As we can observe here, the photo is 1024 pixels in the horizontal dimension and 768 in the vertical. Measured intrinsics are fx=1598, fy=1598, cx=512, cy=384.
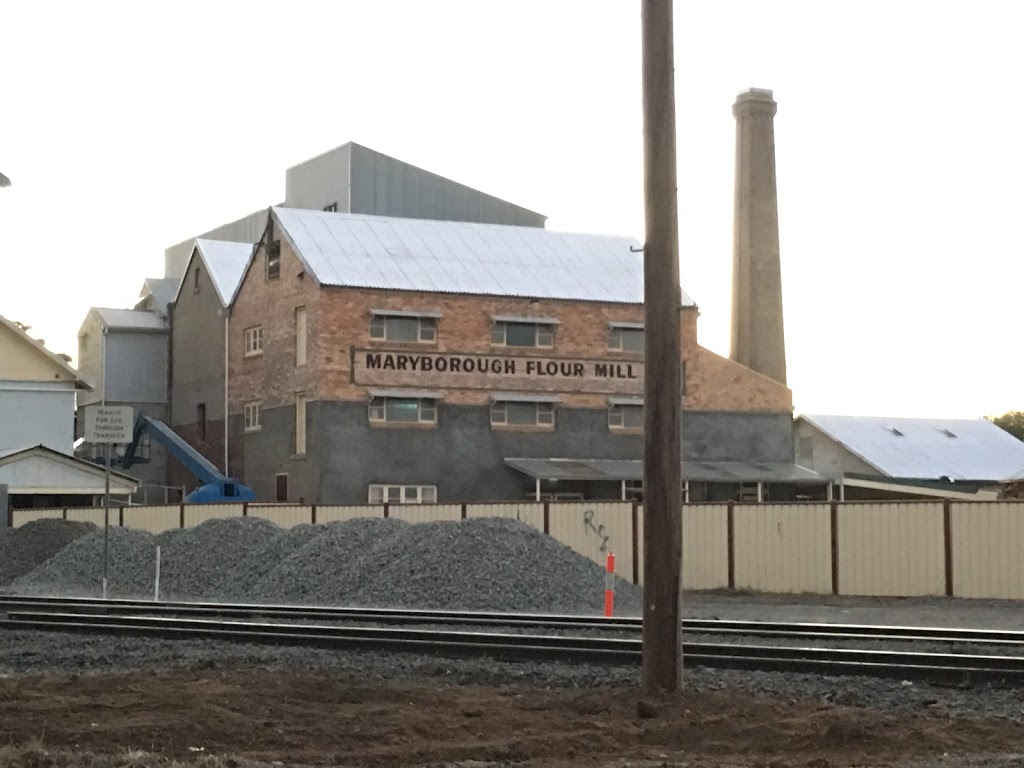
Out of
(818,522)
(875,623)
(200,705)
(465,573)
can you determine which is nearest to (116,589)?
(465,573)

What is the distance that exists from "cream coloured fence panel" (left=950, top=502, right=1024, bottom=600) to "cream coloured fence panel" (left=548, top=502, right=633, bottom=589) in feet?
23.7

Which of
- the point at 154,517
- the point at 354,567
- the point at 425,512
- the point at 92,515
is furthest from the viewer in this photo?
the point at 92,515

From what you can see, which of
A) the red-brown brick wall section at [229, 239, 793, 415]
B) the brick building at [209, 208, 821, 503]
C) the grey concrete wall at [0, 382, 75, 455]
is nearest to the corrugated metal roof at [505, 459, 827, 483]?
the brick building at [209, 208, 821, 503]

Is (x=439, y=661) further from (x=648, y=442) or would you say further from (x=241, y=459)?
(x=241, y=459)

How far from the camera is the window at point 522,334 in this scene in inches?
2372

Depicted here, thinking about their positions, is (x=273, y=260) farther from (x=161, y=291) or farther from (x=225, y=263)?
(x=161, y=291)

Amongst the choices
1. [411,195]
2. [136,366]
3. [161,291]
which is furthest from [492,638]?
[161,291]

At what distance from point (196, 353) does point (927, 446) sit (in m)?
34.2

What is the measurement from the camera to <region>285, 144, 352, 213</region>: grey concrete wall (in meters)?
73.9

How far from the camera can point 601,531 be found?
34250 millimetres

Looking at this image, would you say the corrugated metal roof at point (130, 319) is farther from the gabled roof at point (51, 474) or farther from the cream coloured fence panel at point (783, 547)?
the cream coloured fence panel at point (783, 547)

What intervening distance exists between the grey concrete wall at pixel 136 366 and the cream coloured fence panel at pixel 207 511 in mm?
28713

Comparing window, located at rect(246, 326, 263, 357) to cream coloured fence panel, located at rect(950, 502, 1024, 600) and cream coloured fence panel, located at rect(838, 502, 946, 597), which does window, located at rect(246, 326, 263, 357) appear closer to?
cream coloured fence panel, located at rect(838, 502, 946, 597)

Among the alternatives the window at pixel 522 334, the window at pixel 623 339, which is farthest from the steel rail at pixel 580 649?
the window at pixel 623 339
